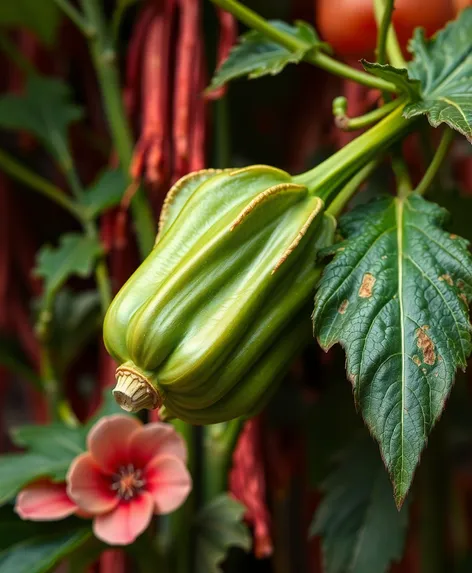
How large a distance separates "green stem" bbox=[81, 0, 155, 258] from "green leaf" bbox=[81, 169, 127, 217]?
0.02 meters

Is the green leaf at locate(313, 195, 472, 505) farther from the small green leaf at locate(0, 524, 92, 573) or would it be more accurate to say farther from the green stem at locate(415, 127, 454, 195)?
the small green leaf at locate(0, 524, 92, 573)

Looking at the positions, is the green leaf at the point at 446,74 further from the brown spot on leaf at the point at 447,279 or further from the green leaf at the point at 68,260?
the green leaf at the point at 68,260

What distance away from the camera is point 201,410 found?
0.38 meters

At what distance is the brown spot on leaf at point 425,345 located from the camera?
351mm

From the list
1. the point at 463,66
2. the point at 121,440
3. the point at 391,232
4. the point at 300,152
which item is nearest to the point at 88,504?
the point at 121,440

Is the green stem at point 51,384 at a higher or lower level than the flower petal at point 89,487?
lower

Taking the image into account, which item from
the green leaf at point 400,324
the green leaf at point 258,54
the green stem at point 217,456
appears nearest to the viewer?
the green leaf at point 400,324

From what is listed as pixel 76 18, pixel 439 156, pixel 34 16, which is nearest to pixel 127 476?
pixel 439 156

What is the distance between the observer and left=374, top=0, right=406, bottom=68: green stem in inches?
16.8

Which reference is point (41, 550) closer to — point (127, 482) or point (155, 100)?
point (127, 482)

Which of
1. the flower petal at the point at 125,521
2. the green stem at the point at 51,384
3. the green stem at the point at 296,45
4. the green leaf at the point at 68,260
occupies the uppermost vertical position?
the green stem at the point at 296,45

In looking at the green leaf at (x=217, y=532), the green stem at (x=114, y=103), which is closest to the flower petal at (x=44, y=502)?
the green leaf at (x=217, y=532)

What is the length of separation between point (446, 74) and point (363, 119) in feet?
0.21

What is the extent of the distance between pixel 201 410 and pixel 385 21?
0.26 meters
